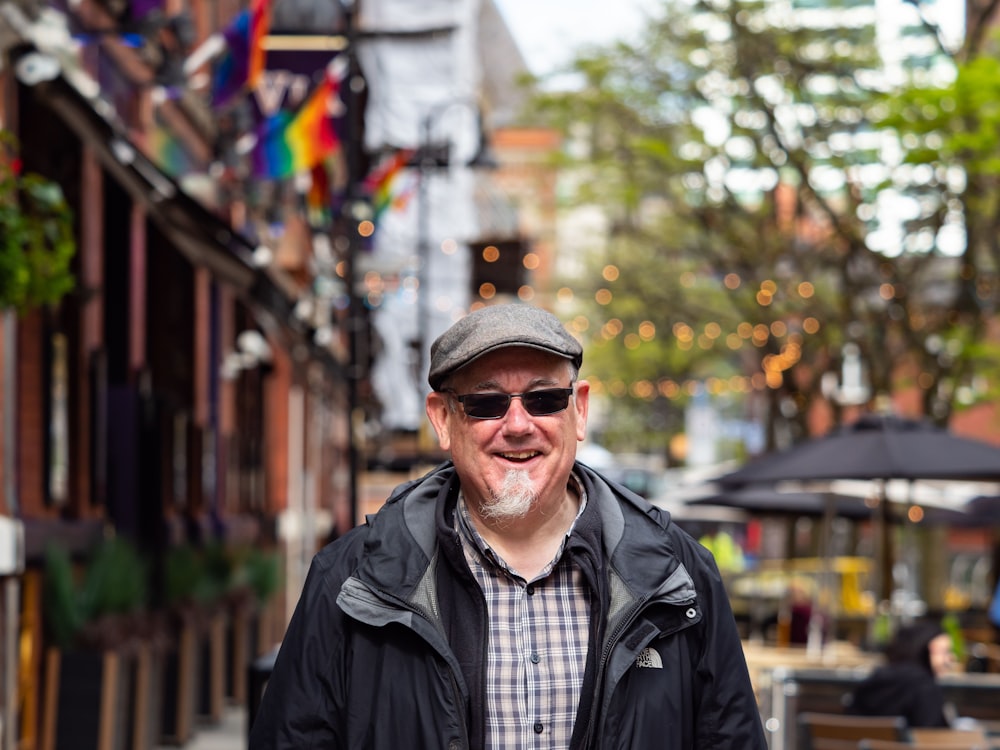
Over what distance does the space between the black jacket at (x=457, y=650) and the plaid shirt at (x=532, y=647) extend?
36 mm

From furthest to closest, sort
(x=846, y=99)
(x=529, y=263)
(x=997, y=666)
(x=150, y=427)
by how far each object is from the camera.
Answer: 1. (x=529, y=263)
2. (x=846, y=99)
3. (x=997, y=666)
4. (x=150, y=427)

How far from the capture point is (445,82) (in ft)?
171

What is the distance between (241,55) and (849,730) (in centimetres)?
587

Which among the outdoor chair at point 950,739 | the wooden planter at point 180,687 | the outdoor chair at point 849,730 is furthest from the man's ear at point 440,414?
the wooden planter at point 180,687

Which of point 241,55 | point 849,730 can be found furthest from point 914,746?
point 241,55

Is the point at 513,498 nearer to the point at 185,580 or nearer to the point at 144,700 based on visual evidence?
the point at 144,700

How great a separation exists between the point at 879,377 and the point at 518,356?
A: 23274 millimetres

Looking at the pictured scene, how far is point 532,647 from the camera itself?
358 cm

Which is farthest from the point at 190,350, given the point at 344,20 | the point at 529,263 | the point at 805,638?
the point at 529,263

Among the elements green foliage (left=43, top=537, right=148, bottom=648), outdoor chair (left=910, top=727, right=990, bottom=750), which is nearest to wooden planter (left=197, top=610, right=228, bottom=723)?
green foliage (left=43, top=537, right=148, bottom=648)

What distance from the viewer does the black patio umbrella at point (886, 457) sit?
43.5 ft

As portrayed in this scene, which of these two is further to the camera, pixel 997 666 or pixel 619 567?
pixel 997 666

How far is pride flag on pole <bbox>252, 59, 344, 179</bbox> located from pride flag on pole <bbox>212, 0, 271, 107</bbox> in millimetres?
1188

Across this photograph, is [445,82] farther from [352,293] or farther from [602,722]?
[602,722]
